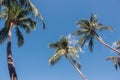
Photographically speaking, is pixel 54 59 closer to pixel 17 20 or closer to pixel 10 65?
pixel 17 20

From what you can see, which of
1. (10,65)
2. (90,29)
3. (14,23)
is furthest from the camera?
(90,29)

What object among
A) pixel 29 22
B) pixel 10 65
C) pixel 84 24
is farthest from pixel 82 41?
pixel 10 65

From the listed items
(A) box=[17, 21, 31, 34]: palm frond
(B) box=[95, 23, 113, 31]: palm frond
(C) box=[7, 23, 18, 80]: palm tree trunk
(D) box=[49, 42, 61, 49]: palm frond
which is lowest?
(C) box=[7, 23, 18, 80]: palm tree trunk

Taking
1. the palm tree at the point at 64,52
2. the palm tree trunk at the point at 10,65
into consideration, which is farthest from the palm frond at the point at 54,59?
the palm tree trunk at the point at 10,65

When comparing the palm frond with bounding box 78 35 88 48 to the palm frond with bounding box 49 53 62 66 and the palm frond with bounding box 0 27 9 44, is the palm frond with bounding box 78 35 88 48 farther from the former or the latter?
the palm frond with bounding box 0 27 9 44

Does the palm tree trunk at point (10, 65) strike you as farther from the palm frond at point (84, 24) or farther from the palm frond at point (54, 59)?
the palm frond at point (54, 59)

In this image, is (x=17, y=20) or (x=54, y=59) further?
(x=54, y=59)

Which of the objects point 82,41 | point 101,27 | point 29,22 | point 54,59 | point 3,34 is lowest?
point 3,34

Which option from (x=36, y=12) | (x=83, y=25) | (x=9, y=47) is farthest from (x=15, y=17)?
(x=83, y=25)

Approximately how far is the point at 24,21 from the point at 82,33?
19.4 m

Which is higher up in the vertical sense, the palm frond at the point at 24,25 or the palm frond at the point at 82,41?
the palm frond at the point at 82,41

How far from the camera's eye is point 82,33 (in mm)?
55000

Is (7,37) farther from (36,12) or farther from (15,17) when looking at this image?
(36,12)

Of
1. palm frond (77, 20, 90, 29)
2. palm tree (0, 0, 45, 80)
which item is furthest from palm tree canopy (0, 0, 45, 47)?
palm frond (77, 20, 90, 29)
